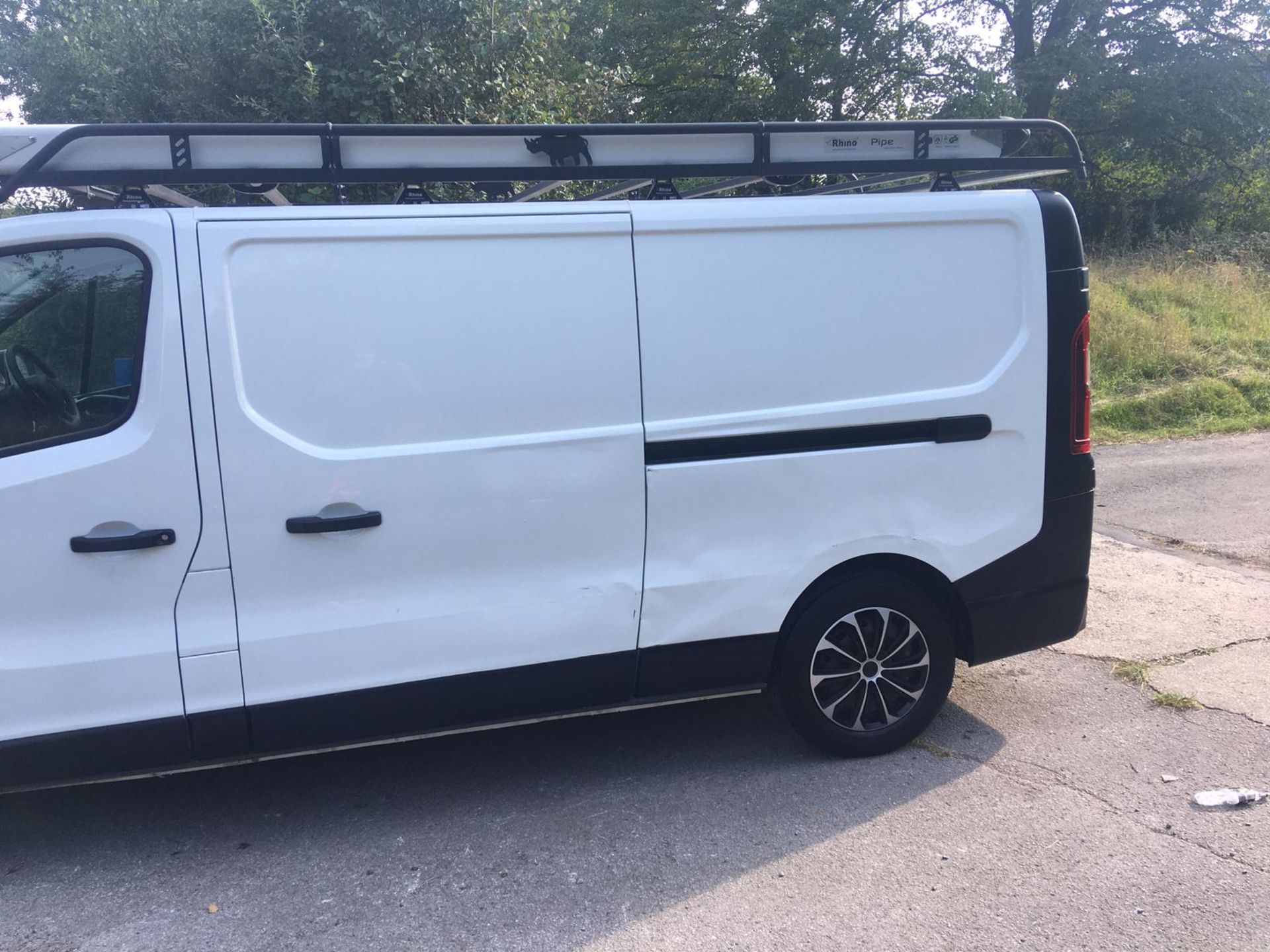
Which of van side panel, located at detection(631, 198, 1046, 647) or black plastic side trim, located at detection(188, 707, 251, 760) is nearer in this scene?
black plastic side trim, located at detection(188, 707, 251, 760)

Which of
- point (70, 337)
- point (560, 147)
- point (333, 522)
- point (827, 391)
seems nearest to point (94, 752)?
point (333, 522)

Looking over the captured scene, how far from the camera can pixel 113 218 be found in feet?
10.2

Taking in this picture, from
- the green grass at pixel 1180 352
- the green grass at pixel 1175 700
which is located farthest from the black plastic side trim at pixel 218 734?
the green grass at pixel 1180 352

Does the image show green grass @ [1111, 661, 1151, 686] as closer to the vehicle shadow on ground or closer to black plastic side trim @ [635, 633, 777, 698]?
the vehicle shadow on ground

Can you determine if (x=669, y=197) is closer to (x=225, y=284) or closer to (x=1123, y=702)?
(x=225, y=284)

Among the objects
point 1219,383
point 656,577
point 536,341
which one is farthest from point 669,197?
point 1219,383

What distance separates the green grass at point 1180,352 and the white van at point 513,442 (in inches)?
296

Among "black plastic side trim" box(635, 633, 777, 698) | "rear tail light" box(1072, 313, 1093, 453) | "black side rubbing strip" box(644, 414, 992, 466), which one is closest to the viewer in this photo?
"black side rubbing strip" box(644, 414, 992, 466)

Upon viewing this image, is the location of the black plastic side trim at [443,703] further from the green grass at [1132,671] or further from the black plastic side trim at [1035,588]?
the green grass at [1132,671]

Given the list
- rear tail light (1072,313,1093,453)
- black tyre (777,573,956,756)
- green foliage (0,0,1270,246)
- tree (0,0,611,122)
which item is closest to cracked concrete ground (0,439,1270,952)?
black tyre (777,573,956,756)

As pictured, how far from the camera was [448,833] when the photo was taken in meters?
3.54

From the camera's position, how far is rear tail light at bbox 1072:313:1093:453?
3957mm

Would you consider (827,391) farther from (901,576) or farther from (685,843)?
(685,843)

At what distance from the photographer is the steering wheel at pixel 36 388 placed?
311 cm
